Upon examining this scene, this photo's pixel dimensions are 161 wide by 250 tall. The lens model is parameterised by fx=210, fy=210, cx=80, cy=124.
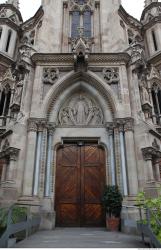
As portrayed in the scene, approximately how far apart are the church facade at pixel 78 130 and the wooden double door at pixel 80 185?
1.9 inches

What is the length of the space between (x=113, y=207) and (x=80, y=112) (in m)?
5.97

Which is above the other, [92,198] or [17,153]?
[17,153]

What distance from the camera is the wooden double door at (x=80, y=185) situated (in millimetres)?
10664

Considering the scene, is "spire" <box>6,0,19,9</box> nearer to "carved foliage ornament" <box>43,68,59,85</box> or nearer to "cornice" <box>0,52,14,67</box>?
"cornice" <box>0,52,14,67</box>

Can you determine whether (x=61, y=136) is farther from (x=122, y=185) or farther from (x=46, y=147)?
(x=122, y=185)

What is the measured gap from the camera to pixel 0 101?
15695 mm

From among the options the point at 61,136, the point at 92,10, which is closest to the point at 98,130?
the point at 61,136

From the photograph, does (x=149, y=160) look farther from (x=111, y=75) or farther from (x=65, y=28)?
(x=65, y=28)

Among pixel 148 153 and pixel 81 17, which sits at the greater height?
pixel 81 17

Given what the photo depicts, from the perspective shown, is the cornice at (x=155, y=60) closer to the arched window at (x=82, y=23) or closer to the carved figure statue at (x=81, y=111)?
the arched window at (x=82, y=23)

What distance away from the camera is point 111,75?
13078 millimetres

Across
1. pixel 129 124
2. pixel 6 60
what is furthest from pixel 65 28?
pixel 129 124

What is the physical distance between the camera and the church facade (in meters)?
10.4

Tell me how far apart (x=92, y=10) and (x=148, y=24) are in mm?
5462
